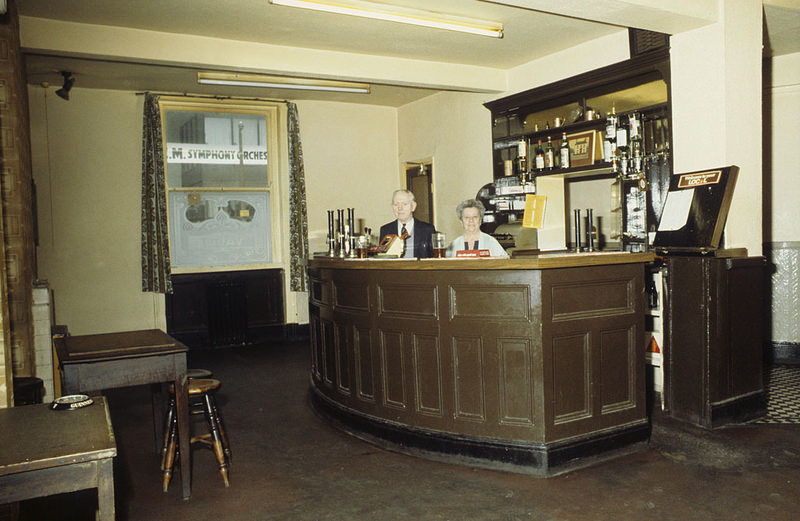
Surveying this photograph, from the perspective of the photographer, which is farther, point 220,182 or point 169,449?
point 220,182

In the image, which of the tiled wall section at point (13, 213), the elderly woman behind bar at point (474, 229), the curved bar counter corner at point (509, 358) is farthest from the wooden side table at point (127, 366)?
the elderly woman behind bar at point (474, 229)

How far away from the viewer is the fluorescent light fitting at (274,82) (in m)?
6.63

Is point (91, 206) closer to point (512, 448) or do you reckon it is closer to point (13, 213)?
point (13, 213)

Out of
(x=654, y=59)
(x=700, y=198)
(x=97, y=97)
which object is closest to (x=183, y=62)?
(x=97, y=97)

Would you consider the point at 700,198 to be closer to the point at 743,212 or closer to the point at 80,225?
the point at 743,212

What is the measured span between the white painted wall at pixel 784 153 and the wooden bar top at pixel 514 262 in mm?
3910

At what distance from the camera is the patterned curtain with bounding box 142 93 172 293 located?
7723 millimetres

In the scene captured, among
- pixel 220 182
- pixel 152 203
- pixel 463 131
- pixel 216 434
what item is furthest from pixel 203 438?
pixel 463 131

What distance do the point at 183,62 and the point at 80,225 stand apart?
3.08 metres

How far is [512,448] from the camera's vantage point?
3.55 metres

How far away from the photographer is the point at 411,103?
9000 millimetres

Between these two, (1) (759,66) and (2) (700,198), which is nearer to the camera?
(2) (700,198)

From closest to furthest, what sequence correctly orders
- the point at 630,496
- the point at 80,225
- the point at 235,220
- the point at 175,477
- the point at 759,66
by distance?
1. the point at 630,496
2. the point at 175,477
3. the point at 759,66
4. the point at 80,225
5. the point at 235,220

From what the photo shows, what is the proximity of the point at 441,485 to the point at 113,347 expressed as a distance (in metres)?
1.96
